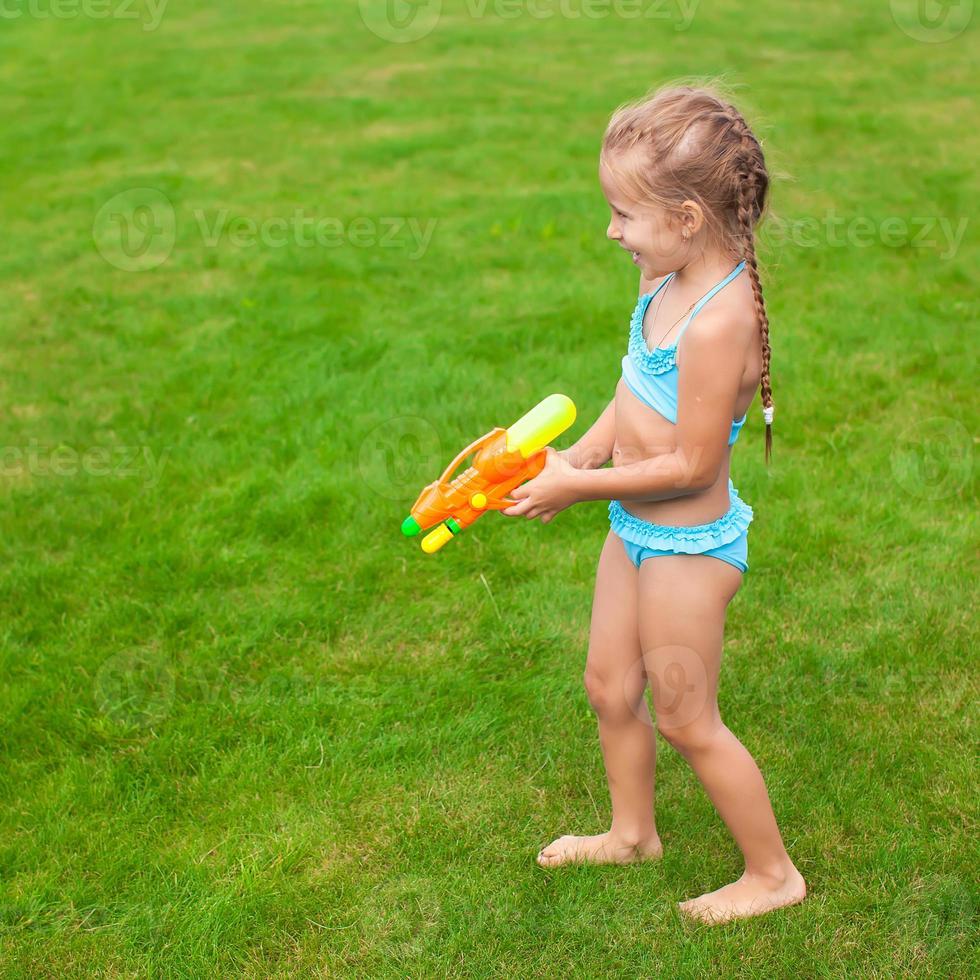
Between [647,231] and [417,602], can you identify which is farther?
[417,602]

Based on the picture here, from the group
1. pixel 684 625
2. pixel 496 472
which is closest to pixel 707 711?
pixel 684 625

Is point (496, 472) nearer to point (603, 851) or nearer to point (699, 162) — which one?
point (699, 162)

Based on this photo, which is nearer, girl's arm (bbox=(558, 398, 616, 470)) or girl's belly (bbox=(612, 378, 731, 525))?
girl's belly (bbox=(612, 378, 731, 525))

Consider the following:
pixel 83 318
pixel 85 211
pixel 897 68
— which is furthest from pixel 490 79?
pixel 83 318

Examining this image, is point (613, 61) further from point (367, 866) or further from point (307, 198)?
point (367, 866)

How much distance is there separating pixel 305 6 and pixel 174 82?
3523 mm

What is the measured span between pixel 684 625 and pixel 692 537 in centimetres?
17

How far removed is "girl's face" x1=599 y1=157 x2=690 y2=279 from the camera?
215cm

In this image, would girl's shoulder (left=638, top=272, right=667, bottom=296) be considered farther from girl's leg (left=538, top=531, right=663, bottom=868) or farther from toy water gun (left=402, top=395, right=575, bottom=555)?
girl's leg (left=538, top=531, right=663, bottom=868)

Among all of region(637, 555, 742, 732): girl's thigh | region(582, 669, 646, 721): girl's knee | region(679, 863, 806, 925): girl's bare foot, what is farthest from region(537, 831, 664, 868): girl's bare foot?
region(637, 555, 742, 732): girl's thigh

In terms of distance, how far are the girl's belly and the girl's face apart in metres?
0.29

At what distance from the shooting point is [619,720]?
2.60 m

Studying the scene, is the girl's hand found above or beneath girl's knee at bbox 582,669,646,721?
above

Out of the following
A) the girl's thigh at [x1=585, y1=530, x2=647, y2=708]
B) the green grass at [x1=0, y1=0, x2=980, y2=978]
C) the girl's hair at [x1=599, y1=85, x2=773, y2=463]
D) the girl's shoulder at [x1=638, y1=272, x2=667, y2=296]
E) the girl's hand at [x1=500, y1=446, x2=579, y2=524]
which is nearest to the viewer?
the girl's hair at [x1=599, y1=85, x2=773, y2=463]
